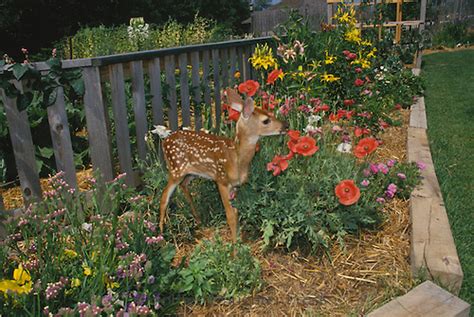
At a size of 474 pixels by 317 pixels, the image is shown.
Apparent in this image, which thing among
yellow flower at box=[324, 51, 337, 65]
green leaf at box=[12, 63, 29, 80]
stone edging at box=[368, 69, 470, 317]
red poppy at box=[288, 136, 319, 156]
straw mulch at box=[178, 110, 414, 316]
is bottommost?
straw mulch at box=[178, 110, 414, 316]

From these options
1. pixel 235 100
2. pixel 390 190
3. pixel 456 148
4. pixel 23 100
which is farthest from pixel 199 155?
pixel 456 148

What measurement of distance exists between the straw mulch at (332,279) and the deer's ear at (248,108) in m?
0.92

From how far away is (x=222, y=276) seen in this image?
2523 mm

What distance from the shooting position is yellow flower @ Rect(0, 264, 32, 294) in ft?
5.70

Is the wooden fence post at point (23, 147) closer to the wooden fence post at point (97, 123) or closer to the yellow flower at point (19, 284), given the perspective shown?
the wooden fence post at point (97, 123)

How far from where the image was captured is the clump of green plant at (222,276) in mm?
2430

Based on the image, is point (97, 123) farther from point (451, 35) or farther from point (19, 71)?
point (451, 35)

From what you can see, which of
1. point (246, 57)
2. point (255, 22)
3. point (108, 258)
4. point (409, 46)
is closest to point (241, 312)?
point (108, 258)

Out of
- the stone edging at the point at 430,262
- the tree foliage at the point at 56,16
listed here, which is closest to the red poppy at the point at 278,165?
the stone edging at the point at 430,262

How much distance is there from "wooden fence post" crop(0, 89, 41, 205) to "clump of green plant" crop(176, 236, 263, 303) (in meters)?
1.42

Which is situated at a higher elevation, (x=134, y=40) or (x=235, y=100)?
(x=134, y=40)

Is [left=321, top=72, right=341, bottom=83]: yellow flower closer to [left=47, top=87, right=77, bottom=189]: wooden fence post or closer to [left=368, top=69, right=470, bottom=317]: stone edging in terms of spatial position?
[left=368, top=69, right=470, bottom=317]: stone edging

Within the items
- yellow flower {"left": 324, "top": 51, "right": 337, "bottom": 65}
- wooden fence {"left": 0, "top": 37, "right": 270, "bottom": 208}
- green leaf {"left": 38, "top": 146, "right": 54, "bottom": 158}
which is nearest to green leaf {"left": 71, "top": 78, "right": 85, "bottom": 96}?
wooden fence {"left": 0, "top": 37, "right": 270, "bottom": 208}

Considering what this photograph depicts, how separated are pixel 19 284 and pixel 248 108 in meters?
1.43
